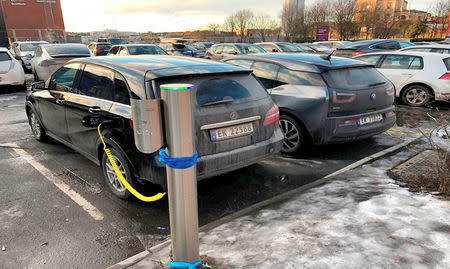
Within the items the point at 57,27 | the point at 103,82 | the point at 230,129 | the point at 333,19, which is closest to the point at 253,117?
the point at 230,129

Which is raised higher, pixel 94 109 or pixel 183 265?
pixel 94 109

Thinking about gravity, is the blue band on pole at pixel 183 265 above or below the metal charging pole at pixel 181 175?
below

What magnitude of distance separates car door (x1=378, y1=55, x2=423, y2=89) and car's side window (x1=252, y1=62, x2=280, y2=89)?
5.44 meters

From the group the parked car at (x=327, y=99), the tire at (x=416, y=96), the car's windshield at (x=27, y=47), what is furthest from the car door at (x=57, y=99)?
the car's windshield at (x=27, y=47)

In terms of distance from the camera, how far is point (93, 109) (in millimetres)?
3889

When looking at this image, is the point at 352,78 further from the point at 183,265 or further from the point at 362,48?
the point at 362,48

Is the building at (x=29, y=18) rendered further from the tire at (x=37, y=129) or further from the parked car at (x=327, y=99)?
the parked car at (x=327, y=99)

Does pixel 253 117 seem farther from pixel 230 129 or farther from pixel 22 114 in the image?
pixel 22 114

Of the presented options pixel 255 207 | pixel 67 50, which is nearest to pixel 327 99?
pixel 255 207

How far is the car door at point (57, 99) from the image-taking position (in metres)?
4.67

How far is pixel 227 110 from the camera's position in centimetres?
350

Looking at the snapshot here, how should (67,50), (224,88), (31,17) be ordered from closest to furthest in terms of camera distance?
(224,88) → (67,50) → (31,17)

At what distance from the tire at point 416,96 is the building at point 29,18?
56591 mm

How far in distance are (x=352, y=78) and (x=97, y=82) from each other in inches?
147
